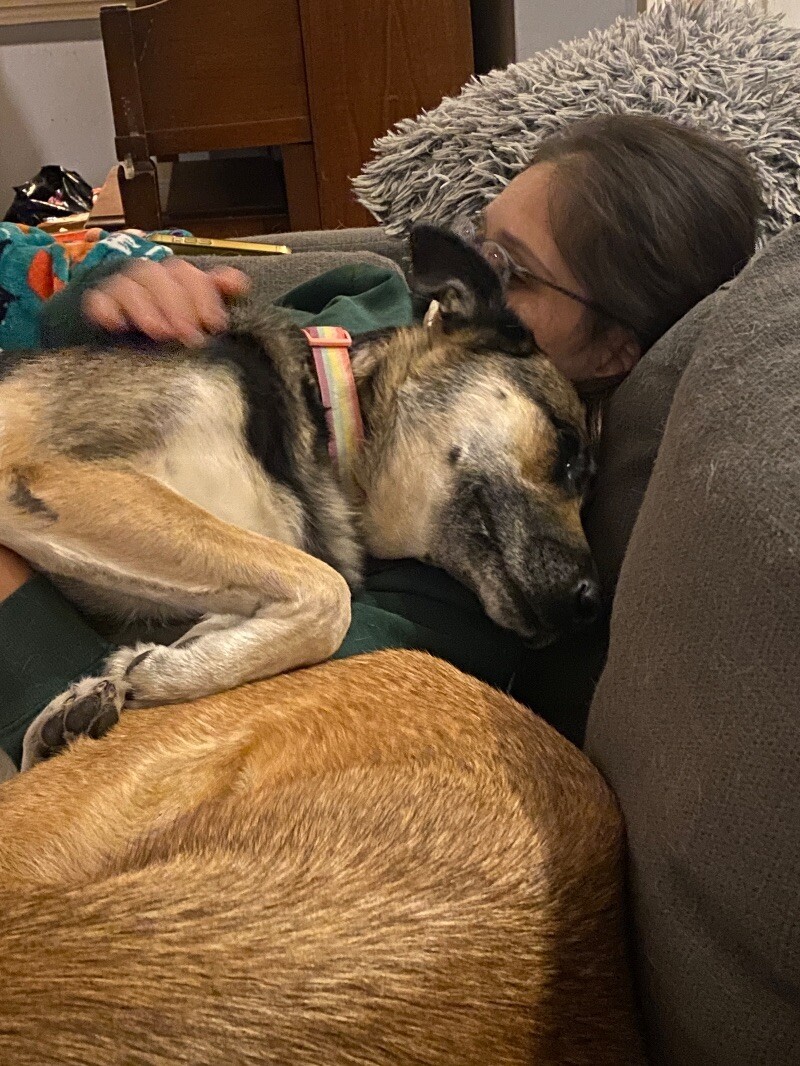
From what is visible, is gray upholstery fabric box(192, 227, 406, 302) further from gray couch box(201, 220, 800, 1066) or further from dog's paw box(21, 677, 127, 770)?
gray couch box(201, 220, 800, 1066)

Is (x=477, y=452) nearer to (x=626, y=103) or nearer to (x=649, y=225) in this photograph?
(x=649, y=225)

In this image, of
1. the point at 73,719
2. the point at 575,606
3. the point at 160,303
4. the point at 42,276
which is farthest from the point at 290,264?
the point at 73,719

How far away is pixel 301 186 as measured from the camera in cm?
376

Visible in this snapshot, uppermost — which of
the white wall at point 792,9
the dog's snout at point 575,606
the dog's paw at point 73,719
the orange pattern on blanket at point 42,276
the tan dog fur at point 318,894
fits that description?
the white wall at point 792,9

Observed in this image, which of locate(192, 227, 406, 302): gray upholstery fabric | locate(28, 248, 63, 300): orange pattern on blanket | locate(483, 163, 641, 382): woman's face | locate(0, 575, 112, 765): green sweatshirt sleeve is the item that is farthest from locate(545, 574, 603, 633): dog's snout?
locate(28, 248, 63, 300): orange pattern on blanket

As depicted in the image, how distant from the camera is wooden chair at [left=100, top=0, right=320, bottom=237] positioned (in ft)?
11.1

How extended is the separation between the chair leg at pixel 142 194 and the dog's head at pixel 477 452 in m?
2.32

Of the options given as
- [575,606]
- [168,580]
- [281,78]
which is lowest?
[575,606]

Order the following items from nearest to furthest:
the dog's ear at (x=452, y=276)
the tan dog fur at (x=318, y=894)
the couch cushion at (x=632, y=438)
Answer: the tan dog fur at (x=318, y=894)
the couch cushion at (x=632, y=438)
the dog's ear at (x=452, y=276)

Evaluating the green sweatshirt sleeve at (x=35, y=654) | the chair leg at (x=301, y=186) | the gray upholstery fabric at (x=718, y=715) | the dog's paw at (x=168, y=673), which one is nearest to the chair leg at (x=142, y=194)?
the chair leg at (x=301, y=186)

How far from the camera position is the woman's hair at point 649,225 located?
1.68 metres

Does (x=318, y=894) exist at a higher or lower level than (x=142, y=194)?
lower

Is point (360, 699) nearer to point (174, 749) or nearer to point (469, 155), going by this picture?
point (174, 749)

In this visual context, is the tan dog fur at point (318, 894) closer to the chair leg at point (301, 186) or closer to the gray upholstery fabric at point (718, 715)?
the gray upholstery fabric at point (718, 715)
